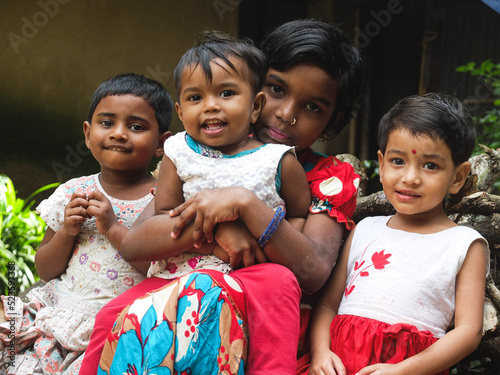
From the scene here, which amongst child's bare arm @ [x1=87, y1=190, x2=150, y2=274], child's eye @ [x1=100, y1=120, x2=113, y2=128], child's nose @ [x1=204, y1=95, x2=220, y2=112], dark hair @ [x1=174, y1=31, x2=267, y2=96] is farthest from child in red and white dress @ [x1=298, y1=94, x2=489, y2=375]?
child's eye @ [x1=100, y1=120, x2=113, y2=128]

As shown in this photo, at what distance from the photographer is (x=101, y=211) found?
2.26m

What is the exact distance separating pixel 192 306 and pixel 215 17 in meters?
4.20

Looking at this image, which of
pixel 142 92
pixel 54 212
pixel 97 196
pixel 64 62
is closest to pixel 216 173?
pixel 97 196

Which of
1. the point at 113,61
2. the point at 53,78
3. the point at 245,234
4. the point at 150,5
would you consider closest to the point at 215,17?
the point at 150,5

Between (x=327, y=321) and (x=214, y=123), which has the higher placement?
(x=214, y=123)

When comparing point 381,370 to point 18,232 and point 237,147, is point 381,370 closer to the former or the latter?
point 237,147

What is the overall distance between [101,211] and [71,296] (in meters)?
0.41

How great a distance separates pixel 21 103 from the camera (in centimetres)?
450

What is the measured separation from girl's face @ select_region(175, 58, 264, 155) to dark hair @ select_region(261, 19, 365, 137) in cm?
25

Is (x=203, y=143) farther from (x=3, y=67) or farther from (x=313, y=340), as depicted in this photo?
(x=3, y=67)

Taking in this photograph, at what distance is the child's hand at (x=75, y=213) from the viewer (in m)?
2.30

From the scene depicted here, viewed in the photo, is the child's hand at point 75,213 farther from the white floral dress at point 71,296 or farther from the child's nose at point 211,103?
the child's nose at point 211,103

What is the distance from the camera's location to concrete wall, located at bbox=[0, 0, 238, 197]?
4.43m

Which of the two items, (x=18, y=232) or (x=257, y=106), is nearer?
(x=257, y=106)
